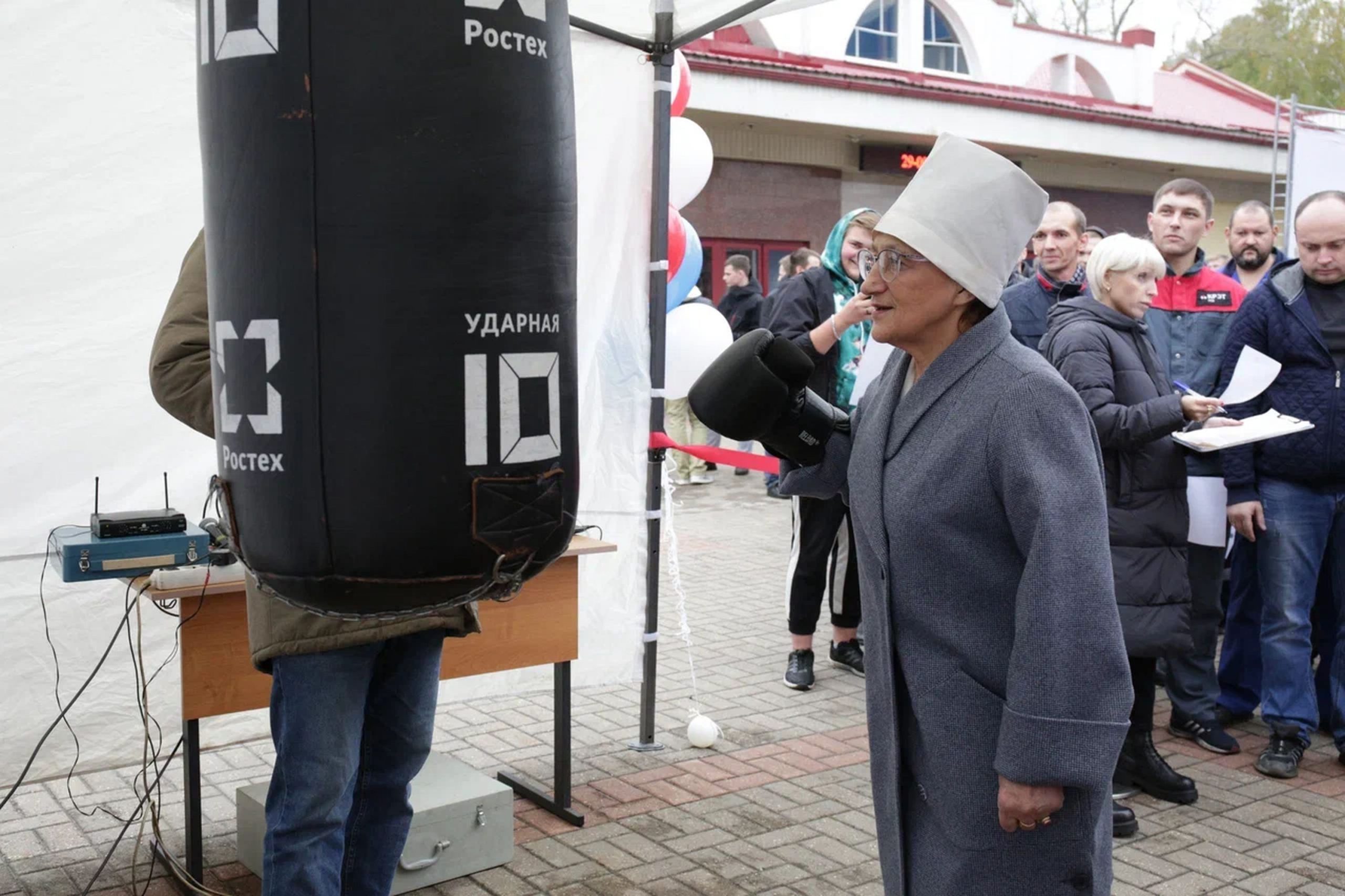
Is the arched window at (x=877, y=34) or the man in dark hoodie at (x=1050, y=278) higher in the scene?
the arched window at (x=877, y=34)

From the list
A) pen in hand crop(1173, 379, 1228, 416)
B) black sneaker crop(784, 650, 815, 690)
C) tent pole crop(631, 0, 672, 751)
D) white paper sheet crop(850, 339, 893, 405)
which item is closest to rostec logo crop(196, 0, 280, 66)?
tent pole crop(631, 0, 672, 751)

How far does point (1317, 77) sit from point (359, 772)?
3631 cm

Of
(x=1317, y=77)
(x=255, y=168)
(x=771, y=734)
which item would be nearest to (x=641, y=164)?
(x=771, y=734)

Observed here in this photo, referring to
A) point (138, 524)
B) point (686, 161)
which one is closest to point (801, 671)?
point (686, 161)

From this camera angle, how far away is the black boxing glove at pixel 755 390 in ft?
8.20

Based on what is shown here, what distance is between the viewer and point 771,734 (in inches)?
210

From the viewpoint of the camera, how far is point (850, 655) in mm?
6289

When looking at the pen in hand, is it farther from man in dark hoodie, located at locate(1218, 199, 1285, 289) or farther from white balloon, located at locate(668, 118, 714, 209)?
white balloon, located at locate(668, 118, 714, 209)

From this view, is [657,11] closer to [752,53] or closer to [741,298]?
[741,298]

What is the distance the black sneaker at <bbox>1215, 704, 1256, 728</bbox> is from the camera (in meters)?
5.56

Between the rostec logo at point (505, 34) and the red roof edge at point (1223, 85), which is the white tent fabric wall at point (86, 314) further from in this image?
the red roof edge at point (1223, 85)

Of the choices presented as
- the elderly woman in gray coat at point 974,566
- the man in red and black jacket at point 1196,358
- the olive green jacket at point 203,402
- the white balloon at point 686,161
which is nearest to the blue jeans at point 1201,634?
the man in red and black jacket at point 1196,358

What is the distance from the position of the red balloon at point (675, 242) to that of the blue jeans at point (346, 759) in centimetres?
259

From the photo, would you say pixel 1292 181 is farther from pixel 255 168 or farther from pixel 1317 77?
pixel 1317 77
